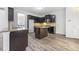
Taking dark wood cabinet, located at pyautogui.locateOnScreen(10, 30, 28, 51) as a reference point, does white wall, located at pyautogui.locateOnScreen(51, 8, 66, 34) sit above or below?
above

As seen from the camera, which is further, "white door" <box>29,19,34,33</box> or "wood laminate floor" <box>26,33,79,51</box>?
"white door" <box>29,19,34,33</box>

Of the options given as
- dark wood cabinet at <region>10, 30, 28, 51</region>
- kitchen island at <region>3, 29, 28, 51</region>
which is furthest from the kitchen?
kitchen island at <region>3, 29, 28, 51</region>

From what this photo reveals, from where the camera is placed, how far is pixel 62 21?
309 inches

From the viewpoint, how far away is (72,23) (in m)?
6.13

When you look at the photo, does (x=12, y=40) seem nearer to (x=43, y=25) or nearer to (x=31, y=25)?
(x=43, y=25)

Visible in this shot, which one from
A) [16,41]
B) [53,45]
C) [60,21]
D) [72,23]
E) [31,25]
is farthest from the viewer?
[31,25]

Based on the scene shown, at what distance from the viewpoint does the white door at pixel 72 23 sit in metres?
5.93

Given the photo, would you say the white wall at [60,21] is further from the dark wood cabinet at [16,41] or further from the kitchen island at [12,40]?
the kitchen island at [12,40]

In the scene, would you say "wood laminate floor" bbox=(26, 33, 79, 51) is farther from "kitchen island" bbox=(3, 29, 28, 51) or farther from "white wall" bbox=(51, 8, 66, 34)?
"white wall" bbox=(51, 8, 66, 34)

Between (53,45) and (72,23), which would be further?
(72,23)

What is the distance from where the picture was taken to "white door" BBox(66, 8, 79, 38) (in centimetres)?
593

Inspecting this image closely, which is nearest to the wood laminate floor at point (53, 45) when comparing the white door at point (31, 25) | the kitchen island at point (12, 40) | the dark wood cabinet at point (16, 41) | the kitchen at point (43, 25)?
the kitchen at point (43, 25)

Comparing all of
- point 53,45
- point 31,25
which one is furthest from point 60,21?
point 53,45
